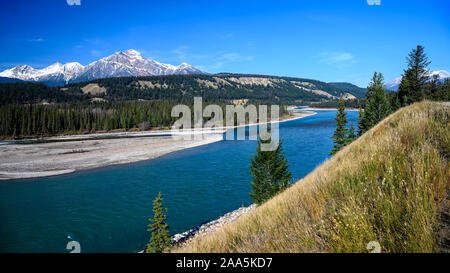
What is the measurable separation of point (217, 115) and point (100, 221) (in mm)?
91423

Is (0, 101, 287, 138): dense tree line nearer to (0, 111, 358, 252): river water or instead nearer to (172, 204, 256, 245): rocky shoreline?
(0, 111, 358, 252): river water

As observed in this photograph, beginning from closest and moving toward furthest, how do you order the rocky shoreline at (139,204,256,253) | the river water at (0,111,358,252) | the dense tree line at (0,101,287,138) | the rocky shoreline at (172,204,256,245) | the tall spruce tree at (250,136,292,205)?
the rocky shoreline at (139,204,256,253), the rocky shoreline at (172,204,256,245), the river water at (0,111,358,252), the tall spruce tree at (250,136,292,205), the dense tree line at (0,101,287,138)

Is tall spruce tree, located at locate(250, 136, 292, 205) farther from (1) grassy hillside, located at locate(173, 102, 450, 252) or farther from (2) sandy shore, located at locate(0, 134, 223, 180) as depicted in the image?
(2) sandy shore, located at locate(0, 134, 223, 180)

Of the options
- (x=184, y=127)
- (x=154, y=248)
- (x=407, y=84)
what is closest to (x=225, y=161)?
(x=154, y=248)

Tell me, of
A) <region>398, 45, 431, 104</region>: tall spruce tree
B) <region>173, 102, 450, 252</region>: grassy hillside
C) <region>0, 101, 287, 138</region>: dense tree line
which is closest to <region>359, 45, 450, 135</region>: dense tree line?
<region>398, 45, 431, 104</region>: tall spruce tree

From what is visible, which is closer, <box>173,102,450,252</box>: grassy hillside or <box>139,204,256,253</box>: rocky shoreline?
<box>173,102,450,252</box>: grassy hillside

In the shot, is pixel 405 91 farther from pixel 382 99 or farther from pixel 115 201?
pixel 115 201

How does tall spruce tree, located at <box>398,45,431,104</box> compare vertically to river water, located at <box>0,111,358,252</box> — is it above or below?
above

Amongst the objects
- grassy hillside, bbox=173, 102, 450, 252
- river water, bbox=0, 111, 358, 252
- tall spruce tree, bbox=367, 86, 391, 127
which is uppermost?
tall spruce tree, bbox=367, 86, 391, 127

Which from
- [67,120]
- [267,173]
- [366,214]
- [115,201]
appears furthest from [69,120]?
[366,214]

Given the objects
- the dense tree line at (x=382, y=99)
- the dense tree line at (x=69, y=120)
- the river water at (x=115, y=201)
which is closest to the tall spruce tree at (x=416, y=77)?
the dense tree line at (x=382, y=99)

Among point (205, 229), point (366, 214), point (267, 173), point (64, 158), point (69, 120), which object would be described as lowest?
point (205, 229)

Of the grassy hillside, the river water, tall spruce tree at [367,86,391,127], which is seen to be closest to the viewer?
the grassy hillside
